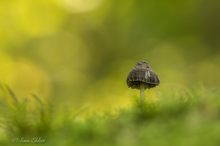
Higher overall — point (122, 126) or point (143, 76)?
point (143, 76)

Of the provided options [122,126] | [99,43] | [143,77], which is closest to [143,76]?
[143,77]

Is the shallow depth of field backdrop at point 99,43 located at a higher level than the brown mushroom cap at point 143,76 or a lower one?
higher

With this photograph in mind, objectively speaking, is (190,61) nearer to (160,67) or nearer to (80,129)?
(160,67)

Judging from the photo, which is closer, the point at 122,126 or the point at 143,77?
the point at 122,126

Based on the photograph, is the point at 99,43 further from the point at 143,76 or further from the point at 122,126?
the point at 122,126

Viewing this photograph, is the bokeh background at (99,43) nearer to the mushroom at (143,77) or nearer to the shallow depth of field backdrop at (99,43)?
the shallow depth of field backdrop at (99,43)

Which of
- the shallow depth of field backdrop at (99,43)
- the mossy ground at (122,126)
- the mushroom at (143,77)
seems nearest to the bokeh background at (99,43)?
the shallow depth of field backdrop at (99,43)

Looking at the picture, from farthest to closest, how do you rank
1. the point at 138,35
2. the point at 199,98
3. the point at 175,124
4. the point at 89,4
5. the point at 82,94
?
the point at 89,4 → the point at 138,35 → the point at 82,94 → the point at 199,98 → the point at 175,124

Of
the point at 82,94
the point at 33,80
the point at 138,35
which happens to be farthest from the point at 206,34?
the point at 33,80
